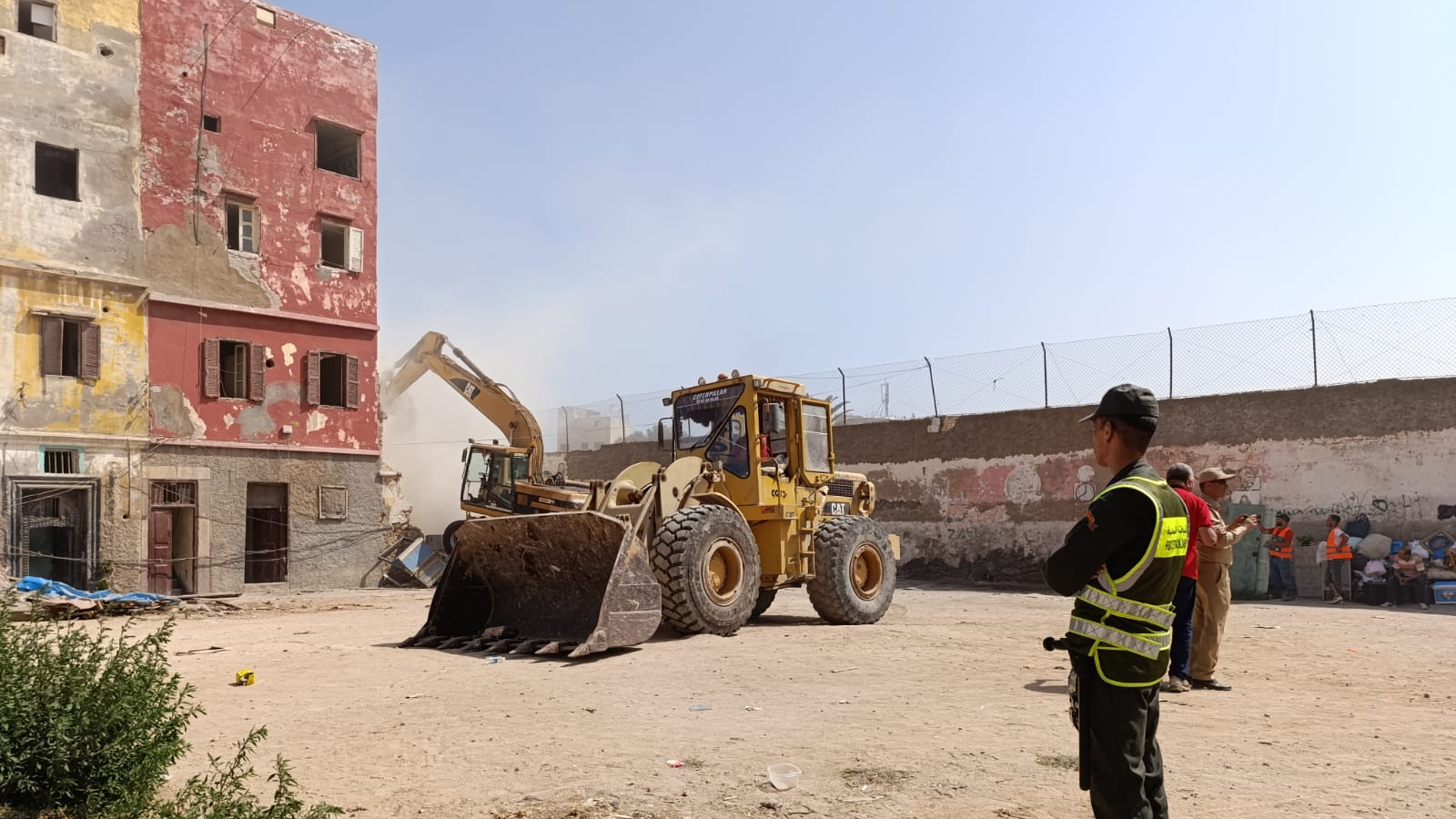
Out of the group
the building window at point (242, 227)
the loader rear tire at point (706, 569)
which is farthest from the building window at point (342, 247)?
the loader rear tire at point (706, 569)

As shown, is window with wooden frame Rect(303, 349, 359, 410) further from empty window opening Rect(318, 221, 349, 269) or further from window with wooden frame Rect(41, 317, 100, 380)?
window with wooden frame Rect(41, 317, 100, 380)

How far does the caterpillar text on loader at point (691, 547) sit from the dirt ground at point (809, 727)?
1.50 feet

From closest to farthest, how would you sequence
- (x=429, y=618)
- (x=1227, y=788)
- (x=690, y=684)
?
(x=1227, y=788) → (x=690, y=684) → (x=429, y=618)

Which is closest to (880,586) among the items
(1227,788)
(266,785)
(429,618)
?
(429,618)

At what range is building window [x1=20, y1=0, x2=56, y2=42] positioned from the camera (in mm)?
19573

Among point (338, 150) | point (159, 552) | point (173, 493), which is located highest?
point (338, 150)

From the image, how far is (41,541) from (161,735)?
57.2ft

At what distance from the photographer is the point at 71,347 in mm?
19703

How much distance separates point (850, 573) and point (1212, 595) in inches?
202

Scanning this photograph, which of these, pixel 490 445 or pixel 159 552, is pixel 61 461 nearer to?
pixel 159 552

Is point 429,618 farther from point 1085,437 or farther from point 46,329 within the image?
point 1085,437

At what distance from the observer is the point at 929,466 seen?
24375 millimetres

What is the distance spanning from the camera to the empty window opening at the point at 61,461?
62.3 feet

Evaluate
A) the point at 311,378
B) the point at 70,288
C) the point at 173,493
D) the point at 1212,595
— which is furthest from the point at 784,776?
the point at 311,378
